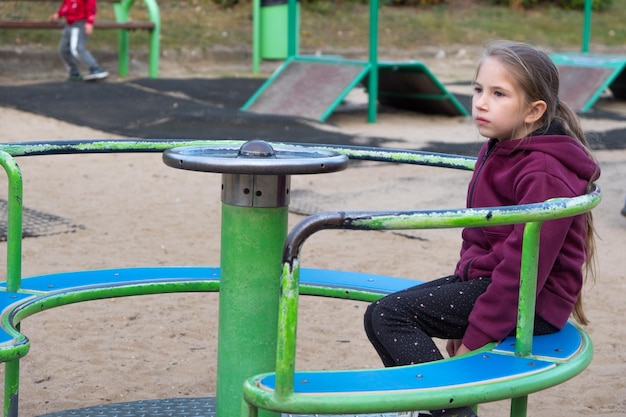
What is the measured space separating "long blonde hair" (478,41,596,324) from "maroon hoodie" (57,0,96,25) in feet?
27.6

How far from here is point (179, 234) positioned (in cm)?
470

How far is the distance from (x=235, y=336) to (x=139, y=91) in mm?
7196

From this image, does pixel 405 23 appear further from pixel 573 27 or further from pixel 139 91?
pixel 139 91

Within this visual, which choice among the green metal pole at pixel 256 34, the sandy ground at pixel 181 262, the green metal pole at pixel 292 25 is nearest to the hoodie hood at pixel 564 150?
the sandy ground at pixel 181 262

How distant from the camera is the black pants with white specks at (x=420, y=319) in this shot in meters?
1.94

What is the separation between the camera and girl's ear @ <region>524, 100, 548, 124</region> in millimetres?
2033

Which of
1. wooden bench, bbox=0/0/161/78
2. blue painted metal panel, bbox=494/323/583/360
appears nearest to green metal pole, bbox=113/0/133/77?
wooden bench, bbox=0/0/161/78

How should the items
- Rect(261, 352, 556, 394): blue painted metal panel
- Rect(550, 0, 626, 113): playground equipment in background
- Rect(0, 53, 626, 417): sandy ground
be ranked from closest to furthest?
1. Rect(261, 352, 556, 394): blue painted metal panel
2. Rect(0, 53, 626, 417): sandy ground
3. Rect(550, 0, 626, 113): playground equipment in background

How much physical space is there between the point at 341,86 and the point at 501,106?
6435 millimetres

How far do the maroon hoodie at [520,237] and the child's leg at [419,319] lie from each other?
0.10ft

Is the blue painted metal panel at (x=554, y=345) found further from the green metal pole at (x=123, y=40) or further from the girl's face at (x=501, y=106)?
the green metal pole at (x=123, y=40)

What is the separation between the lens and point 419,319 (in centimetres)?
197

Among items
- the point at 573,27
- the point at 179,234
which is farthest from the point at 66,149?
the point at 573,27

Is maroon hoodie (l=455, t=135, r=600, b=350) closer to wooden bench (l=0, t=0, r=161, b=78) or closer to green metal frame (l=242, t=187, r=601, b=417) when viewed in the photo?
green metal frame (l=242, t=187, r=601, b=417)
